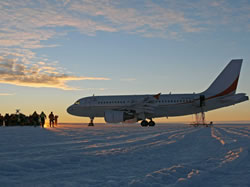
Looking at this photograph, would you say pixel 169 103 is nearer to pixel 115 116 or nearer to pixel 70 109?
pixel 115 116

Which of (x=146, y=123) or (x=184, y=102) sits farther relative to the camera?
(x=146, y=123)

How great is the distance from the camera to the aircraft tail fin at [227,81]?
1112 inches

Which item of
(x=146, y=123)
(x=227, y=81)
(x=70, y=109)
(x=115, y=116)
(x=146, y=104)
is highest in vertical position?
(x=227, y=81)

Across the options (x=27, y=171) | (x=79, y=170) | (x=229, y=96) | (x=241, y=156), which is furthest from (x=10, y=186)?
(x=229, y=96)

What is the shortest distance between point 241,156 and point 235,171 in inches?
71.9

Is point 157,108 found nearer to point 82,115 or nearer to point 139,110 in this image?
point 139,110

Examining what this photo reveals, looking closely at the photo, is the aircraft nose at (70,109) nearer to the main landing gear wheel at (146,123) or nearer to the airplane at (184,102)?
the airplane at (184,102)

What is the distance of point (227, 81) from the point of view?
93.6ft

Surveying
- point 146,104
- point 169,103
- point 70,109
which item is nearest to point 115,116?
point 146,104

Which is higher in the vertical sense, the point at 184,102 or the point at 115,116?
the point at 184,102

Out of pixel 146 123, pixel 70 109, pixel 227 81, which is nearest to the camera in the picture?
pixel 227 81

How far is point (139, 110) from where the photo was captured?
94.3ft

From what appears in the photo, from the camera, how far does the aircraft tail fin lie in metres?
28.2

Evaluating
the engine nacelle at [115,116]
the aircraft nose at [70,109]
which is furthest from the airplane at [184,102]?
the aircraft nose at [70,109]
